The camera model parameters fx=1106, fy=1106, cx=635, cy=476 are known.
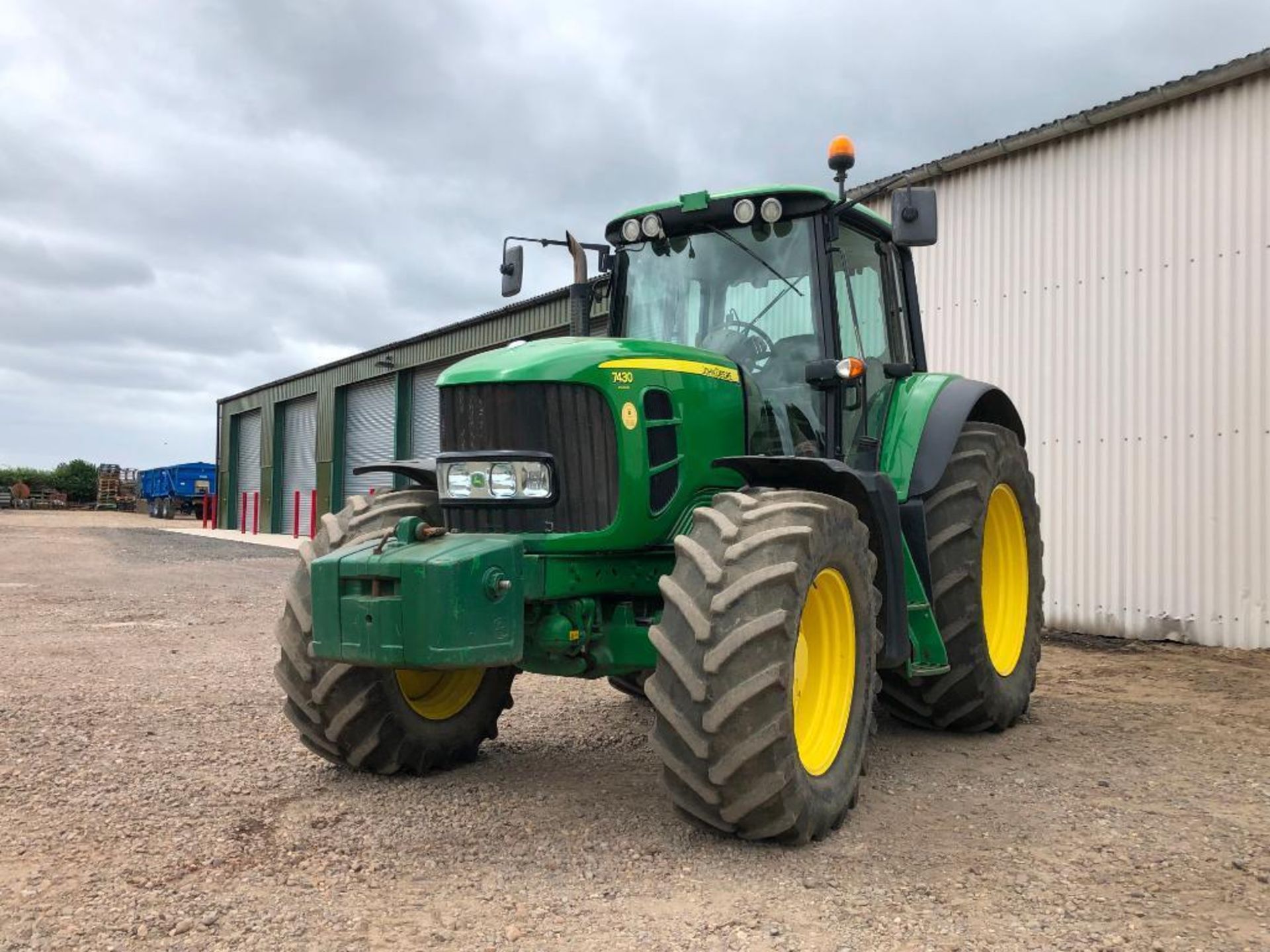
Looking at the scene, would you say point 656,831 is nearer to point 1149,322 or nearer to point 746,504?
point 746,504

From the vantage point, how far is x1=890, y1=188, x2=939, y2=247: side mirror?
4.39 metres

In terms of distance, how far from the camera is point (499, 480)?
4203mm

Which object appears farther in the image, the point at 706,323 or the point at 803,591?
the point at 706,323

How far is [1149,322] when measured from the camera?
28.9ft

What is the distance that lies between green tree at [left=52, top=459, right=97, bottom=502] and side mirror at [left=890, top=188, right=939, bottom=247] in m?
64.0

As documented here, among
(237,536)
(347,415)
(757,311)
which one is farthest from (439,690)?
(237,536)

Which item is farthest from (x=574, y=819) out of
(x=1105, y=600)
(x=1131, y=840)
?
(x=1105, y=600)

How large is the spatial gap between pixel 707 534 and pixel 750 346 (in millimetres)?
1461

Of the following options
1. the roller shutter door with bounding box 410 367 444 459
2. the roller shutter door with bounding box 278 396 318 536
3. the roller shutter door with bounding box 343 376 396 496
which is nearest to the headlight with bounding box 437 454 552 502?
the roller shutter door with bounding box 410 367 444 459

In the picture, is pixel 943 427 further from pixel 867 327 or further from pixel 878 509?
pixel 878 509

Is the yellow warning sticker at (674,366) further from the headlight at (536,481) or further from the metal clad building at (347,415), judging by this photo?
the metal clad building at (347,415)

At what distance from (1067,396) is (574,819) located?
684 cm

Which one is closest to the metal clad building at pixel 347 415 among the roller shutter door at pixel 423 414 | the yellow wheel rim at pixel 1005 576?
the roller shutter door at pixel 423 414

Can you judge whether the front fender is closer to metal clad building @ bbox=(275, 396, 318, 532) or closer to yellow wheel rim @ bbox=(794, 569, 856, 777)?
yellow wheel rim @ bbox=(794, 569, 856, 777)
